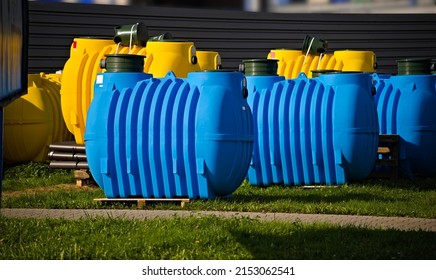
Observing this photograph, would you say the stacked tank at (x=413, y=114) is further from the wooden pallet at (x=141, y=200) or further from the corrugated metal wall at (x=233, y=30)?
the corrugated metal wall at (x=233, y=30)

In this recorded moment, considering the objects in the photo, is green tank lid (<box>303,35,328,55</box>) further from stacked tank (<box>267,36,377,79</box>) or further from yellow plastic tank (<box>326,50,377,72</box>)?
yellow plastic tank (<box>326,50,377,72</box>)

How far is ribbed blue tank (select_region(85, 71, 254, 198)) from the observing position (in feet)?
28.9

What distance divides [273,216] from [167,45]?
4976 millimetres

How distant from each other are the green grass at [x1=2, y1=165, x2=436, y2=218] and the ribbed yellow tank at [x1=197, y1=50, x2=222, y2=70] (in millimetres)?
3230

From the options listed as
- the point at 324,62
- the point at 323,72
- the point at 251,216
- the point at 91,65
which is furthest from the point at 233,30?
the point at 251,216

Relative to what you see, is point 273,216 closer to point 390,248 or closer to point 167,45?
point 390,248

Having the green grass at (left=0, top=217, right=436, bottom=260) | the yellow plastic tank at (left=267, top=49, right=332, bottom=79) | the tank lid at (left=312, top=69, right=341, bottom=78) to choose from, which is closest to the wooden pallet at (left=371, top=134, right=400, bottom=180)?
the tank lid at (left=312, top=69, right=341, bottom=78)

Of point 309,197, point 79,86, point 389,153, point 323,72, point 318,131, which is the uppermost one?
point 323,72

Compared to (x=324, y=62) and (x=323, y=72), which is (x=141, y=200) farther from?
(x=324, y=62)

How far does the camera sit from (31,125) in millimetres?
13562

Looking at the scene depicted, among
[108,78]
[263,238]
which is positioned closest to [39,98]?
[108,78]

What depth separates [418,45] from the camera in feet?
77.3

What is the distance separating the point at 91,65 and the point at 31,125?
1.75m

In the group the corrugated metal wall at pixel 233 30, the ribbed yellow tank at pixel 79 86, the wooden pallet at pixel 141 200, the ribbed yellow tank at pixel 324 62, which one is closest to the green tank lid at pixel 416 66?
the ribbed yellow tank at pixel 324 62
